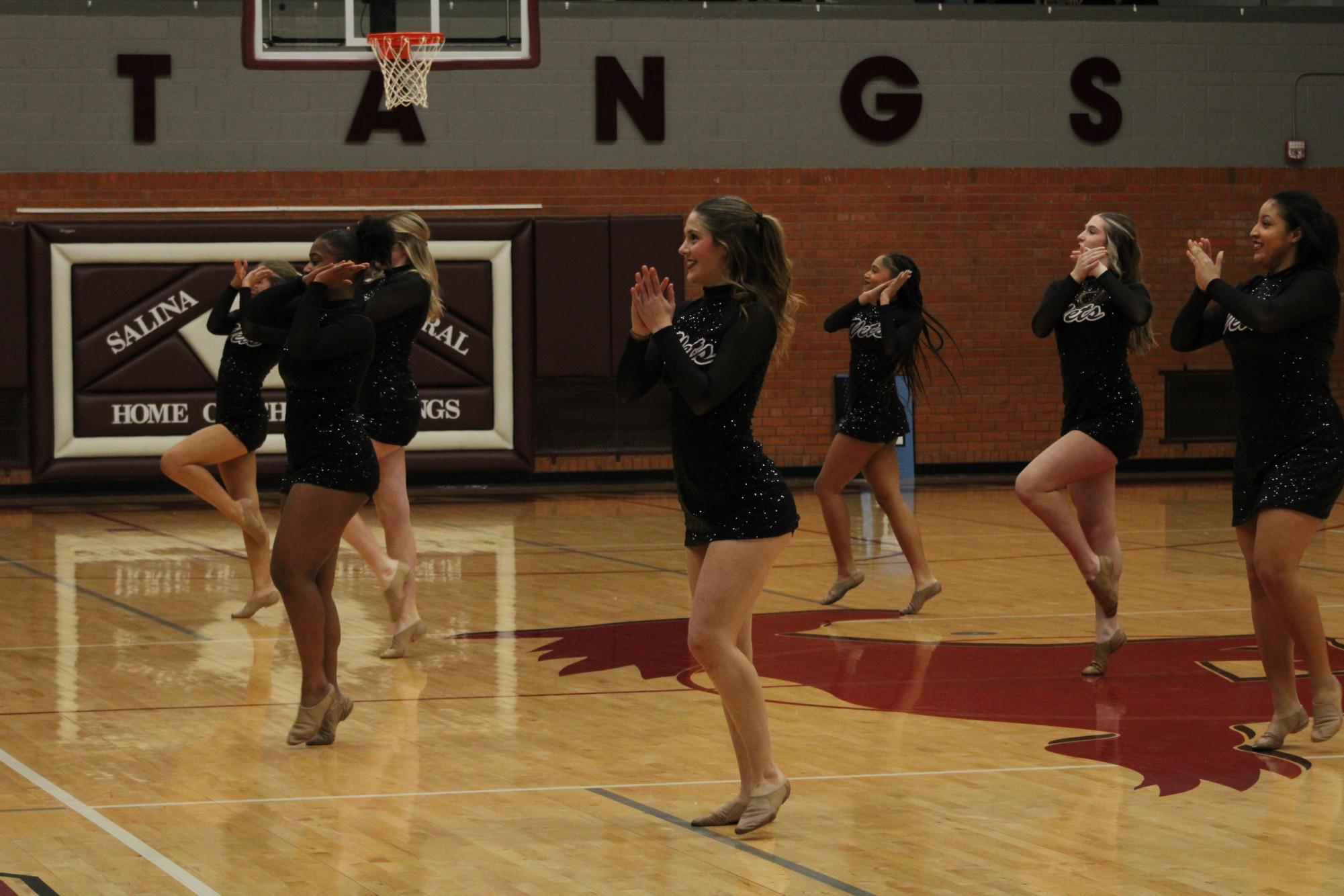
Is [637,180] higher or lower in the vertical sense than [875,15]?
lower

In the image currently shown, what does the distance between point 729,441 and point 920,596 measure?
435 cm

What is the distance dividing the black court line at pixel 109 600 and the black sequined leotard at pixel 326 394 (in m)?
2.58

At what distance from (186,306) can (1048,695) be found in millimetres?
10112

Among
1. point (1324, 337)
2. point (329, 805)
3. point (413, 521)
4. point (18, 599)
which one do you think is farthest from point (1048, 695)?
point (413, 521)

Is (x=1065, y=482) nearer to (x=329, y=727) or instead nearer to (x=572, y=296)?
(x=329, y=727)

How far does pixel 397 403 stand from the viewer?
8039 mm

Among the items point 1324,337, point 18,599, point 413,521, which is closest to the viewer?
point 1324,337

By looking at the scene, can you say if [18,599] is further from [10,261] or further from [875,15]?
[875,15]

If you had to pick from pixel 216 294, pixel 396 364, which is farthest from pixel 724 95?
pixel 396 364

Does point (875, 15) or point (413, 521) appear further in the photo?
point (875, 15)


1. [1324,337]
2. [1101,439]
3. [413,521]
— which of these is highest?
[1324,337]

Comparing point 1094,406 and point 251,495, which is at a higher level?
point 1094,406

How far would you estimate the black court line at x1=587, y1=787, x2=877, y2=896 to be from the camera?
179 inches

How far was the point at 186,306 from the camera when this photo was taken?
15367mm
